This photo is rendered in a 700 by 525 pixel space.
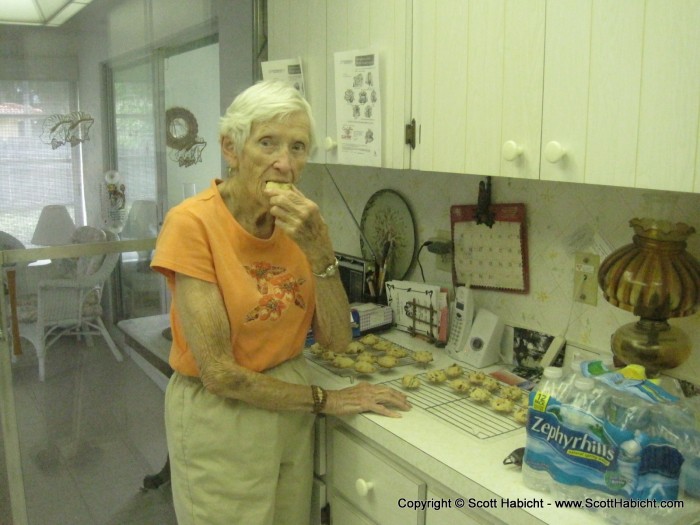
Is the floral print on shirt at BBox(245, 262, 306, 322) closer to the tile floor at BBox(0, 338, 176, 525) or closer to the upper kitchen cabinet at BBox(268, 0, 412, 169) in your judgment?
the upper kitchen cabinet at BBox(268, 0, 412, 169)

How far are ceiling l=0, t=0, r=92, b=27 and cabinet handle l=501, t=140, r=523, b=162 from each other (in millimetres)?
1447

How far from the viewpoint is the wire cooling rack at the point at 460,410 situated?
1420mm

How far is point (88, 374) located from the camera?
225cm

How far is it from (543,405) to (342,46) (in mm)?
1134

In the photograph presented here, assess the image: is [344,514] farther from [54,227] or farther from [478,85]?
[54,227]

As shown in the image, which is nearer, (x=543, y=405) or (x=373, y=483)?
(x=543, y=405)

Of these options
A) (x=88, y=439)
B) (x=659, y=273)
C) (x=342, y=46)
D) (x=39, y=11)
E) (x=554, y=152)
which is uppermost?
(x=39, y=11)

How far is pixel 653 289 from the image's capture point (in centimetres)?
134

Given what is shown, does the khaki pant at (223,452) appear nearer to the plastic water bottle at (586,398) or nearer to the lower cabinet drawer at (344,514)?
the lower cabinet drawer at (344,514)

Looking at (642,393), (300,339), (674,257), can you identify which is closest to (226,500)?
(300,339)

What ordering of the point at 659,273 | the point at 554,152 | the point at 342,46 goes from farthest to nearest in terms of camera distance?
the point at 342,46 → the point at 659,273 → the point at 554,152

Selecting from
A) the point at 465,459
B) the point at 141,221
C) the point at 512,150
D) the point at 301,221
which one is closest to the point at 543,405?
the point at 465,459

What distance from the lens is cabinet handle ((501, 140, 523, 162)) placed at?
1.31 meters

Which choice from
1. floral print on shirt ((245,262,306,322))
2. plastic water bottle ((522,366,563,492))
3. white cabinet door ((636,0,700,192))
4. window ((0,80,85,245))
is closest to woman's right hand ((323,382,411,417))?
floral print on shirt ((245,262,306,322))
